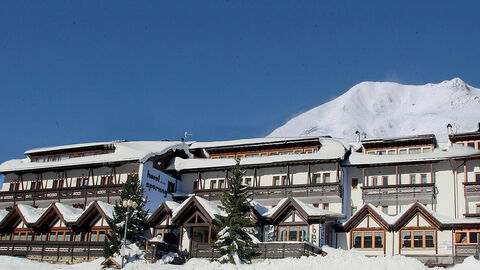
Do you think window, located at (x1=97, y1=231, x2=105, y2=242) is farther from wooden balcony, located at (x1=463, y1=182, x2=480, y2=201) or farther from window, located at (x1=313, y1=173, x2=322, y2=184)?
wooden balcony, located at (x1=463, y1=182, x2=480, y2=201)

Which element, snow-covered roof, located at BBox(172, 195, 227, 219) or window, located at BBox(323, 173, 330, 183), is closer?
snow-covered roof, located at BBox(172, 195, 227, 219)

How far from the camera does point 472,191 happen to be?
46406mm

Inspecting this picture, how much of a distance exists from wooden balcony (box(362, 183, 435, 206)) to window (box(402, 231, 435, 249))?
3.93 meters

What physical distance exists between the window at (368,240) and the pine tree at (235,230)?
9.26 metres

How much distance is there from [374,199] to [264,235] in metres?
9.53

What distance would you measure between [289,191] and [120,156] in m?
16.2

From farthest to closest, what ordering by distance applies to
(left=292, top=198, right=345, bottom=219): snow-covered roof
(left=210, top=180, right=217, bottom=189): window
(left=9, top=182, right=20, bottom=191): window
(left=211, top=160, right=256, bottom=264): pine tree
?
(left=9, top=182, right=20, bottom=191): window
(left=210, top=180, right=217, bottom=189): window
(left=292, top=198, right=345, bottom=219): snow-covered roof
(left=211, top=160, right=256, bottom=264): pine tree

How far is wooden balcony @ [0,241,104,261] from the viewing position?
156 feet

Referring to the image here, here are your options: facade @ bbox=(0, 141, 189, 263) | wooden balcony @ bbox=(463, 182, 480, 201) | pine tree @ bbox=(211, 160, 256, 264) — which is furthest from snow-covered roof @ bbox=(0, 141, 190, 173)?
wooden balcony @ bbox=(463, 182, 480, 201)

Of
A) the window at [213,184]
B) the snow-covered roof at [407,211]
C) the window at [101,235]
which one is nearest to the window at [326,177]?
the snow-covered roof at [407,211]

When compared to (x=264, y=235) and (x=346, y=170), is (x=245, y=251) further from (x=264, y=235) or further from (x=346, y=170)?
(x=346, y=170)

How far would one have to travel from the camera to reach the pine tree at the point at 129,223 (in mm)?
43438

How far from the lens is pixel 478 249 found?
135 feet

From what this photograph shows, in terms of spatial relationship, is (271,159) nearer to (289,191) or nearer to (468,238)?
(289,191)
